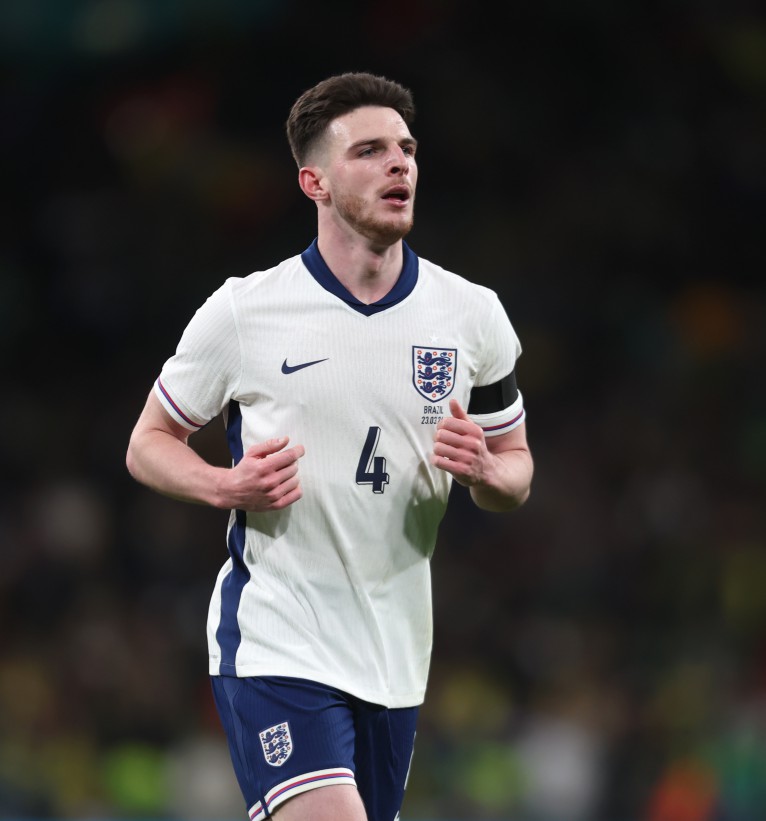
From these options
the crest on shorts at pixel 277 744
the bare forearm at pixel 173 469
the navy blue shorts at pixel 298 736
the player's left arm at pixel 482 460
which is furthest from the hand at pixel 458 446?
the crest on shorts at pixel 277 744

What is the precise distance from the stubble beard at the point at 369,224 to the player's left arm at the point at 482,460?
1.74ft

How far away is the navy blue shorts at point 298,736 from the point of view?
12.1 feet

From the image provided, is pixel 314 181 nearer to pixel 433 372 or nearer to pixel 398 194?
pixel 398 194

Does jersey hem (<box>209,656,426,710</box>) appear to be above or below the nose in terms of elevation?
below

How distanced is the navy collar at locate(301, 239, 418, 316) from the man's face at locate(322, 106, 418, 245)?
0.48 ft

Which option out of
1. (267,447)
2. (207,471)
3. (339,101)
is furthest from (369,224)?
(207,471)

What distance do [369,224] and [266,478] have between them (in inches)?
31.9

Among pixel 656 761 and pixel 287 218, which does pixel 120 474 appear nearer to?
pixel 287 218

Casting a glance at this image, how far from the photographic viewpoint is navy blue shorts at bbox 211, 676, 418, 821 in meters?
3.68

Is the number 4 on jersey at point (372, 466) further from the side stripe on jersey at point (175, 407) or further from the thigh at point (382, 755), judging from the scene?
the thigh at point (382, 755)

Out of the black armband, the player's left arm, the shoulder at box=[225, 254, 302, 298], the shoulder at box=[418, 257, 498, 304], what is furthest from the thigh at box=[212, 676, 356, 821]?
the shoulder at box=[418, 257, 498, 304]

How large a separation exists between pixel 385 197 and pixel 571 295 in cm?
797

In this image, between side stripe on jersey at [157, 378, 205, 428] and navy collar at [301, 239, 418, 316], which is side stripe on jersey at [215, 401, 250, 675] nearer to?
side stripe on jersey at [157, 378, 205, 428]

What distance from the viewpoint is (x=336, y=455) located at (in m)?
3.88
